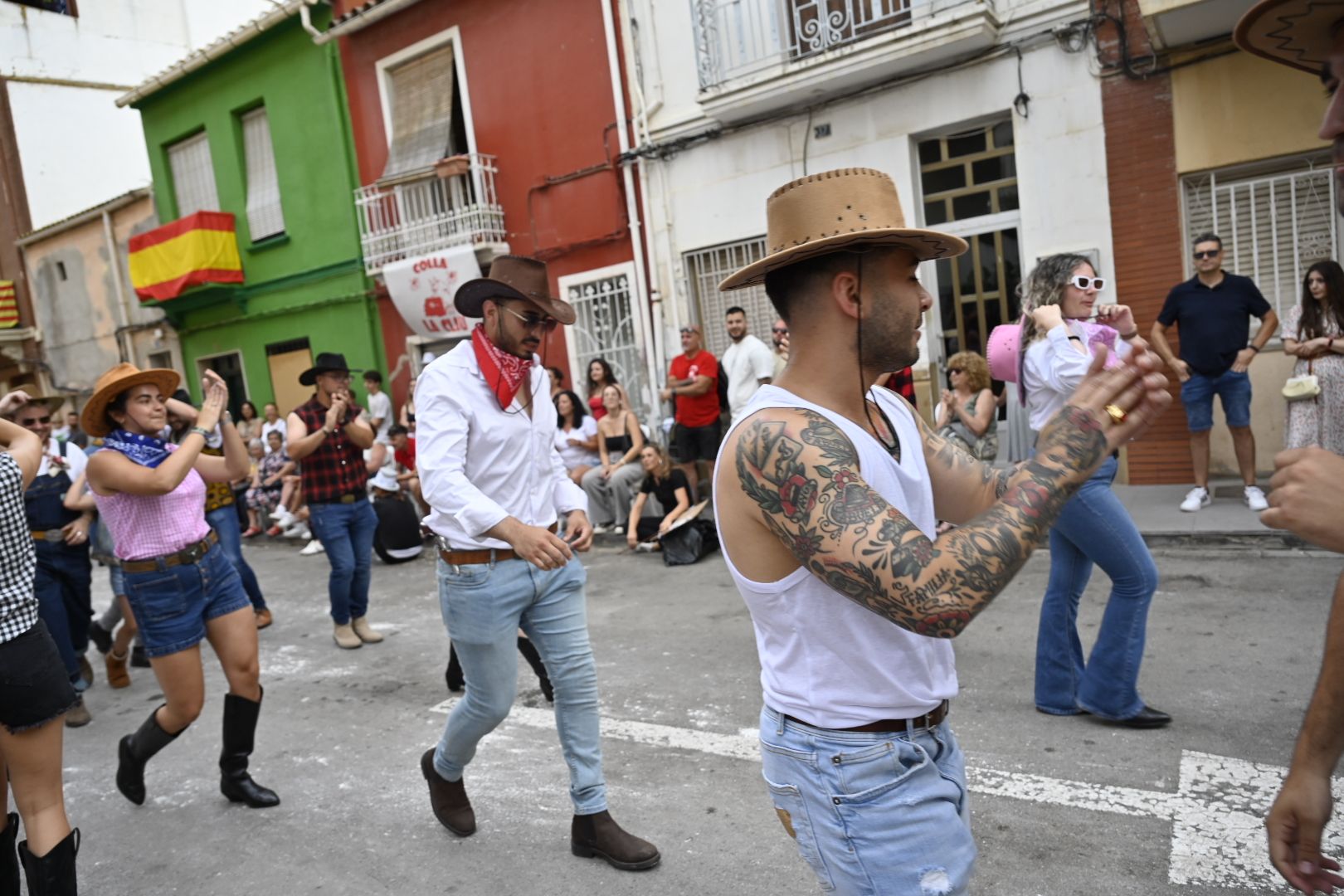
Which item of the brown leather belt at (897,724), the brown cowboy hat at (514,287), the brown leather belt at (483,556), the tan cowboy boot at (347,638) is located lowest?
the tan cowboy boot at (347,638)

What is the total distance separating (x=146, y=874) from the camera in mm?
3467

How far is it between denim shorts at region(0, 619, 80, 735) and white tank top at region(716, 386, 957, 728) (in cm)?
228

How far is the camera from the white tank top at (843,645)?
1640 millimetres

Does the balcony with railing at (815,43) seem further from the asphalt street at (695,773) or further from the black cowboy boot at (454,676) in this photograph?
the black cowboy boot at (454,676)

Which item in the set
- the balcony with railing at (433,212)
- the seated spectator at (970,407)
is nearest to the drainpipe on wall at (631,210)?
the balcony with railing at (433,212)

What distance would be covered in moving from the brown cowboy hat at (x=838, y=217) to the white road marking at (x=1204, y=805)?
2241mm

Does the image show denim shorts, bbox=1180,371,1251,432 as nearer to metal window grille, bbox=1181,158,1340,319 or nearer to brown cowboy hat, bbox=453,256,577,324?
metal window grille, bbox=1181,158,1340,319

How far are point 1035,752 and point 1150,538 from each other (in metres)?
3.74

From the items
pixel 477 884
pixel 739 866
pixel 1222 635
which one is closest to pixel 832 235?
pixel 739 866

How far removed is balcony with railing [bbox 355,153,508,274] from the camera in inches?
506

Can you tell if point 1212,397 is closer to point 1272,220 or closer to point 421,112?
point 1272,220

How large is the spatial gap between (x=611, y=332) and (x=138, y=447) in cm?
881

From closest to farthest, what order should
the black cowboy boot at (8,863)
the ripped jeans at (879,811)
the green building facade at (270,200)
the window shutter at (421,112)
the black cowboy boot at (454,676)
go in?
the ripped jeans at (879,811) < the black cowboy boot at (8,863) < the black cowboy boot at (454,676) < the window shutter at (421,112) < the green building facade at (270,200)

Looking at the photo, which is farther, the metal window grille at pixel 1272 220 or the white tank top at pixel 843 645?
the metal window grille at pixel 1272 220
